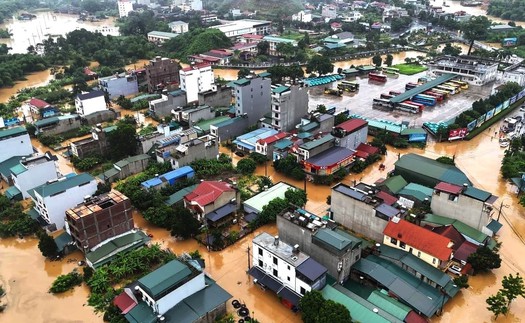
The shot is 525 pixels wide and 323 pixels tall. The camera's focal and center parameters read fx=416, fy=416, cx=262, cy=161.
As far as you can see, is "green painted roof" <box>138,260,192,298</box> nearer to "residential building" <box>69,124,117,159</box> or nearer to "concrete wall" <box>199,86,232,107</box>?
"residential building" <box>69,124,117,159</box>

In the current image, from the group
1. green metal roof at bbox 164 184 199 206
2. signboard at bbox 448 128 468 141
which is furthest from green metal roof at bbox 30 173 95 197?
signboard at bbox 448 128 468 141

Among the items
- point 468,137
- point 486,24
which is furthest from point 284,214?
point 486,24

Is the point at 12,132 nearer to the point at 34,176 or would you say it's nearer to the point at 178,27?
the point at 34,176

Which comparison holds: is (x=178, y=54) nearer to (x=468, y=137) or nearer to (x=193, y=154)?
(x=193, y=154)

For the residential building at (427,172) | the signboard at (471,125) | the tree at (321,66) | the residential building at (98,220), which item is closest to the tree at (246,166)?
the residential building at (98,220)

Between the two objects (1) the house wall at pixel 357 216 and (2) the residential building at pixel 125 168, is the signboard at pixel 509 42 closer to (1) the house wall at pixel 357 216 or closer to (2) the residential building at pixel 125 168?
(1) the house wall at pixel 357 216

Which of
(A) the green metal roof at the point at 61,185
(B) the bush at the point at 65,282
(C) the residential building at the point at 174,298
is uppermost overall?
(A) the green metal roof at the point at 61,185

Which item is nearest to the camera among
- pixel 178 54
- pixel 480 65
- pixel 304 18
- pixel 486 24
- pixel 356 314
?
pixel 356 314
